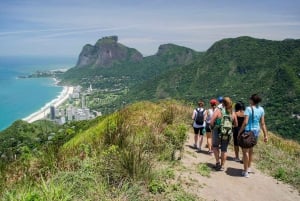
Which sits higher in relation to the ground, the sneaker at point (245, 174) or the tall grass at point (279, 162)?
the sneaker at point (245, 174)

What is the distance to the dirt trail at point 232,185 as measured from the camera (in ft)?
19.0

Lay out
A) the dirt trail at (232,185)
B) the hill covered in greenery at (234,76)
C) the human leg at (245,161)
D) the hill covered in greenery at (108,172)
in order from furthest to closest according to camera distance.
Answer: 1. the hill covered in greenery at (234,76)
2. the human leg at (245,161)
3. the dirt trail at (232,185)
4. the hill covered in greenery at (108,172)

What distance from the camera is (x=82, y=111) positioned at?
10394 cm

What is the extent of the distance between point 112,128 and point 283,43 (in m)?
147

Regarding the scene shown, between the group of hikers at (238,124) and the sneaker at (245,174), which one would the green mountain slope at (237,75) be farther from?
the sneaker at (245,174)

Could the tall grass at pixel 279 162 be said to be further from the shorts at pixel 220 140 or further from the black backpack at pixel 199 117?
the black backpack at pixel 199 117

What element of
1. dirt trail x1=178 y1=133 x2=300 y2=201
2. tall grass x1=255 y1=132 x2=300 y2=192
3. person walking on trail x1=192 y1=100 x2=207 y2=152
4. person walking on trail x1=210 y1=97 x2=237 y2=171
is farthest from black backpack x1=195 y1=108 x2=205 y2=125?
tall grass x1=255 y1=132 x2=300 y2=192

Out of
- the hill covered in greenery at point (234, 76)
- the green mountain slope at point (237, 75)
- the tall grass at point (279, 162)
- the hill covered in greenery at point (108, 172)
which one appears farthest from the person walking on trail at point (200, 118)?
the hill covered in greenery at point (234, 76)

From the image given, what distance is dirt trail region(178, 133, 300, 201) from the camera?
580cm

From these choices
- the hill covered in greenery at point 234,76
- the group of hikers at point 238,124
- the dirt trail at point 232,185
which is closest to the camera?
the dirt trail at point 232,185

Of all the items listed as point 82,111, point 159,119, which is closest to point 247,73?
point 82,111

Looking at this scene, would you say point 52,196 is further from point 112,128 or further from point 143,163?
point 112,128

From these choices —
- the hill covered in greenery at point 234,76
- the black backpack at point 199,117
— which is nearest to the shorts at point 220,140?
the black backpack at point 199,117

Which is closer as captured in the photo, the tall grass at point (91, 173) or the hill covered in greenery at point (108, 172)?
the tall grass at point (91, 173)
